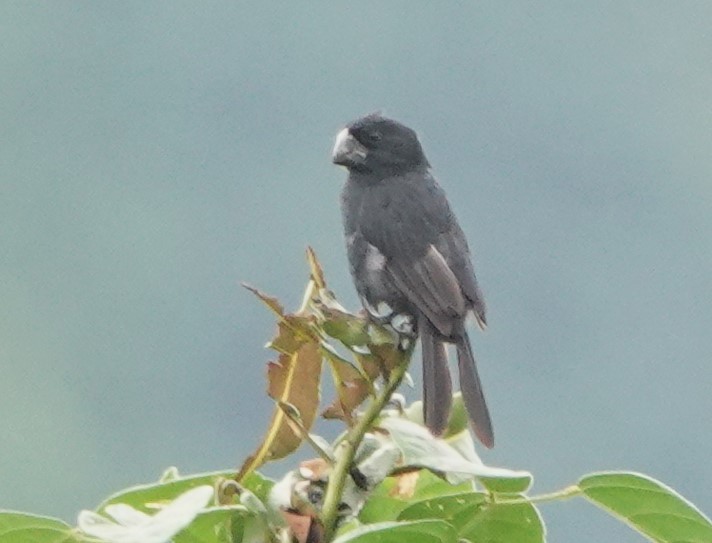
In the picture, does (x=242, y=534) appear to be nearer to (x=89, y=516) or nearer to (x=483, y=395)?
(x=89, y=516)

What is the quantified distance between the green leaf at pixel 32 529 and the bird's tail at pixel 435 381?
31cm

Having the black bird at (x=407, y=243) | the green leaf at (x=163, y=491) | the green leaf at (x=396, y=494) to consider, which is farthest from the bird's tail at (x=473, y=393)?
the green leaf at (x=163, y=491)

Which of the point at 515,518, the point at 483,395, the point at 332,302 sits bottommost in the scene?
the point at 483,395

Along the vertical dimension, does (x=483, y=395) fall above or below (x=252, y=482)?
below

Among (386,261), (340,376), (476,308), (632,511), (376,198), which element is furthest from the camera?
(376,198)

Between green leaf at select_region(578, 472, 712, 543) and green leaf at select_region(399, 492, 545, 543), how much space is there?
2.0 inches

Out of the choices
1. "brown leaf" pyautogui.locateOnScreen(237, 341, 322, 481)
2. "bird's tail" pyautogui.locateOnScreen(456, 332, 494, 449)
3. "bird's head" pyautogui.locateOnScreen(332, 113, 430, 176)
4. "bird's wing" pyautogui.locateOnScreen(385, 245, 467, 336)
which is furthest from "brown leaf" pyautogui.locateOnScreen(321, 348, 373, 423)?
"bird's head" pyautogui.locateOnScreen(332, 113, 430, 176)

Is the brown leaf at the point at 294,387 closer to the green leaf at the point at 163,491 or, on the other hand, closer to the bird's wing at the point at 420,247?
the green leaf at the point at 163,491

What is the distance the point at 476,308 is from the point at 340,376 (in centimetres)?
140

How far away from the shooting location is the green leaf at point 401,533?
2.55 feet

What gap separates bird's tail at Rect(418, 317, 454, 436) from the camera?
3.52 feet

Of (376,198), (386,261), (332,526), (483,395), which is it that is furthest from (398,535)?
(376,198)

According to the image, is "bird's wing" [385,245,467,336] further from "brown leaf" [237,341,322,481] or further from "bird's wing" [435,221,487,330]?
"brown leaf" [237,341,322,481]

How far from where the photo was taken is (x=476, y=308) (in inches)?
93.7
